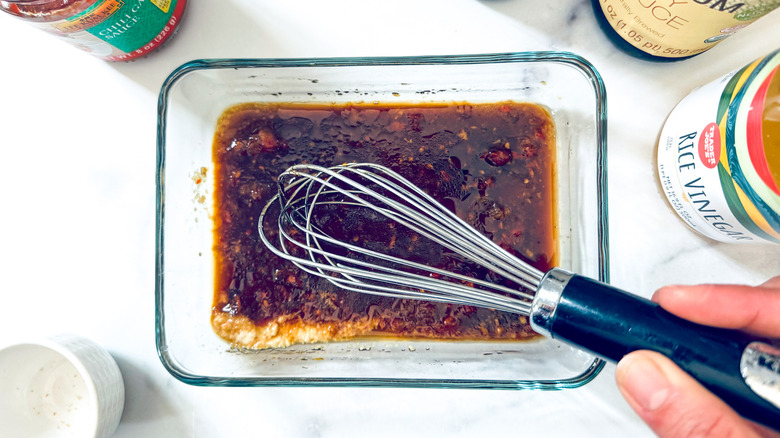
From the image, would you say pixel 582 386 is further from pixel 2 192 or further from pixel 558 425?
pixel 2 192

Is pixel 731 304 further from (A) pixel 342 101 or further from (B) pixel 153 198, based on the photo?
(B) pixel 153 198

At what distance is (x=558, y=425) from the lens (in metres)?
0.65

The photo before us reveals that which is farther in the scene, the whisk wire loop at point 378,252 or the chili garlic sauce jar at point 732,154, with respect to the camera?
the whisk wire loop at point 378,252

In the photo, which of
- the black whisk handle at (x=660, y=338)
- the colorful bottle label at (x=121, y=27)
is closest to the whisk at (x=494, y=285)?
the black whisk handle at (x=660, y=338)

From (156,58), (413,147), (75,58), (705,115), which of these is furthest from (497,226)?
(75,58)

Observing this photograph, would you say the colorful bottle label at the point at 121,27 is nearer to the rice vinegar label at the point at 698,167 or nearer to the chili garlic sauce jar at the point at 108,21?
the chili garlic sauce jar at the point at 108,21

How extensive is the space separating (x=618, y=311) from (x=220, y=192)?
0.53 meters

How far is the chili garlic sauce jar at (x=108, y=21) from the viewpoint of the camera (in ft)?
1.63

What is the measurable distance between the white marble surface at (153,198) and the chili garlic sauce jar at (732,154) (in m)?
0.08

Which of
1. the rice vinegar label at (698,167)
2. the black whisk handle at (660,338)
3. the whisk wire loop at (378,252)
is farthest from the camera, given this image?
the whisk wire loop at (378,252)

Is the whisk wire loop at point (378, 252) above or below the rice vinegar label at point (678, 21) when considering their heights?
below

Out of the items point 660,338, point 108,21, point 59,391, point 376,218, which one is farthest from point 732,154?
point 59,391

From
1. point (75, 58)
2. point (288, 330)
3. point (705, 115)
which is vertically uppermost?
point (705, 115)

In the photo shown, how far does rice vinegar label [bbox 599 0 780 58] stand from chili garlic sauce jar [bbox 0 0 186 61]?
559 mm
